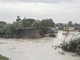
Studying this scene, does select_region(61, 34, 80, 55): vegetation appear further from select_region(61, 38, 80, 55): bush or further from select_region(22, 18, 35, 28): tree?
select_region(22, 18, 35, 28): tree

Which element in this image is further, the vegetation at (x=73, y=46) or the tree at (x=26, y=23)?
the tree at (x=26, y=23)

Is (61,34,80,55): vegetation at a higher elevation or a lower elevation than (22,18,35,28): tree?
lower

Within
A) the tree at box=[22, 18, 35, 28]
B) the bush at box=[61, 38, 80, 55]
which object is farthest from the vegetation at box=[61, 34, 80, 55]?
the tree at box=[22, 18, 35, 28]

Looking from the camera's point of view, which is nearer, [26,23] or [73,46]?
[73,46]

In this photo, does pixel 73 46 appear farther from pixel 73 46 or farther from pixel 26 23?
pixel 26 23

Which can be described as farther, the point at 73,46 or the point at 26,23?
the point at 26,23

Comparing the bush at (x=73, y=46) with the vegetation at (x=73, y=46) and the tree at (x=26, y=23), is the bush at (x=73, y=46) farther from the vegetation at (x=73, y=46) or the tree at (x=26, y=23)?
the tree at (x=26, y=23)

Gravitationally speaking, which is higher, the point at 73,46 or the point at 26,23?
the point at 26,23

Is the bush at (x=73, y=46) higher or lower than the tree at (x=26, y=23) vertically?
lower

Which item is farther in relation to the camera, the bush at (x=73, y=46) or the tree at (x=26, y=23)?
the tree at (x=26, y=23)

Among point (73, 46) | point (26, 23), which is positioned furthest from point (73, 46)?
point (26, 23)

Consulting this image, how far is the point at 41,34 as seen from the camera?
131 feet

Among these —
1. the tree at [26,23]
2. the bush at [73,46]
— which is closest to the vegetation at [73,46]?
the bush at [73,46]

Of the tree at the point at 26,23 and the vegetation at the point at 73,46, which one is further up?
the tree at the point at 26,23
